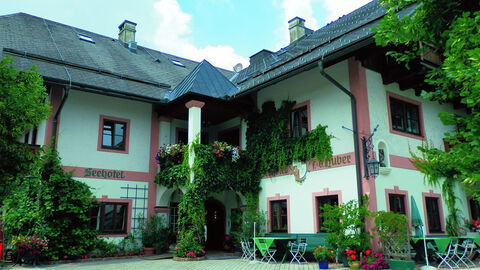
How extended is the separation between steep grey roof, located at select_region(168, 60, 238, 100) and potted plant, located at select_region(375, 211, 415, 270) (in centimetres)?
663

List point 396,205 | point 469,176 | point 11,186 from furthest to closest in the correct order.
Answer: point 396,205 → point 11,186 → point 469,176

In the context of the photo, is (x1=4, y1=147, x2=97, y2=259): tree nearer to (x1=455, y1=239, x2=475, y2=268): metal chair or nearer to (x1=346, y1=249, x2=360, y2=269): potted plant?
(x1=346, y1=249, x2=360, y2=269): potted plant

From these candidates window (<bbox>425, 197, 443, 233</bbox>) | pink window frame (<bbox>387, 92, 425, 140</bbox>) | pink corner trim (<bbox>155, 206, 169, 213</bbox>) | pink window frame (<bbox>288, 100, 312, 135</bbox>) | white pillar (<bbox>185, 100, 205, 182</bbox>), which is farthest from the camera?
pink corner trim (<bbox>155, 206, 169, 213</bbox>)

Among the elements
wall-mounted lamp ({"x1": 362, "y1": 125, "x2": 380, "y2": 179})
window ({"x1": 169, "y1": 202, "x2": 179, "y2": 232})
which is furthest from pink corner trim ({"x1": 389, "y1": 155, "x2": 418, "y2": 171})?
window ({"x1": 169, "y1": 202, "x2": 179, "y2": 232})

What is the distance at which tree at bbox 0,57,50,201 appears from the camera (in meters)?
5.12

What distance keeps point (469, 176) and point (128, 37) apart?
18110 mm

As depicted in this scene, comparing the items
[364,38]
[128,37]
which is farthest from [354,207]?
[128,37]

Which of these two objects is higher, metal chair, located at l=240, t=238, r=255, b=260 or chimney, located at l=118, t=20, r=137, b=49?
chimney, located at l=118, t=20, r=137, b=49

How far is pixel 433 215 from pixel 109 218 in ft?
33.2

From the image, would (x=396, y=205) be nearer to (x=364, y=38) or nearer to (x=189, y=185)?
(x=364, y=38)

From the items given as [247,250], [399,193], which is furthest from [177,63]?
[399,193]

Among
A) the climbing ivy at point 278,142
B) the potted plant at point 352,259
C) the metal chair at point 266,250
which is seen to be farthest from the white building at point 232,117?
the potted plant at point 352,259

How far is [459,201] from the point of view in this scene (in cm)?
1284

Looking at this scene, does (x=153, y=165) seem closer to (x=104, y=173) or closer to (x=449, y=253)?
(x=104, y=173)
